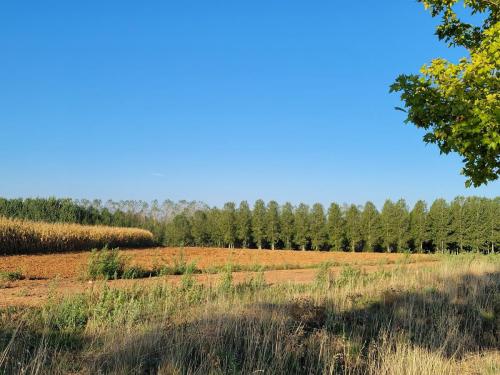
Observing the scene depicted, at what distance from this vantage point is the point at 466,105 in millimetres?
5500

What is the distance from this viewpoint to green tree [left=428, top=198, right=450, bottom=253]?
55241 mm

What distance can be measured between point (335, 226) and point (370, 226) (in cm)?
477

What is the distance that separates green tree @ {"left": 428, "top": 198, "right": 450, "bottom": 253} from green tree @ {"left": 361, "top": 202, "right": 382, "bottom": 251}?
714 cm

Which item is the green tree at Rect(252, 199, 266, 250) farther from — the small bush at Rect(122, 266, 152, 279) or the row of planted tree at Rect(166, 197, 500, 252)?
the small bush at Rect(122, 266, 152, 279)

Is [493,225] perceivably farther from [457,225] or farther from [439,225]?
[439,225]

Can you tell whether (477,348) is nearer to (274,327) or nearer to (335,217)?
(274,327)

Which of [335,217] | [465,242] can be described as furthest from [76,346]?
[465,242]

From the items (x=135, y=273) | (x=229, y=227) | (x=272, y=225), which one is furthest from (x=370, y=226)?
(x=135, y=273)

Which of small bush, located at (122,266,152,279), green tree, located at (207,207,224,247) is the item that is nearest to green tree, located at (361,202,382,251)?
green tree, located at (207,207,224,247)

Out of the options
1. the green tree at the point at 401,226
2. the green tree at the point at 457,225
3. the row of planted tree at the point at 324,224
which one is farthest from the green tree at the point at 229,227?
the green tree at the point at 457,225

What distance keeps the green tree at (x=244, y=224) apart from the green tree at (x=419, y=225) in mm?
23046

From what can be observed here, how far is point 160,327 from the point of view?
17.9ft

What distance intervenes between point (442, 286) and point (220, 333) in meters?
7.24

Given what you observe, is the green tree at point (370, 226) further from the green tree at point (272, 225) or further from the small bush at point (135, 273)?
the small bush at point (135, 273)
